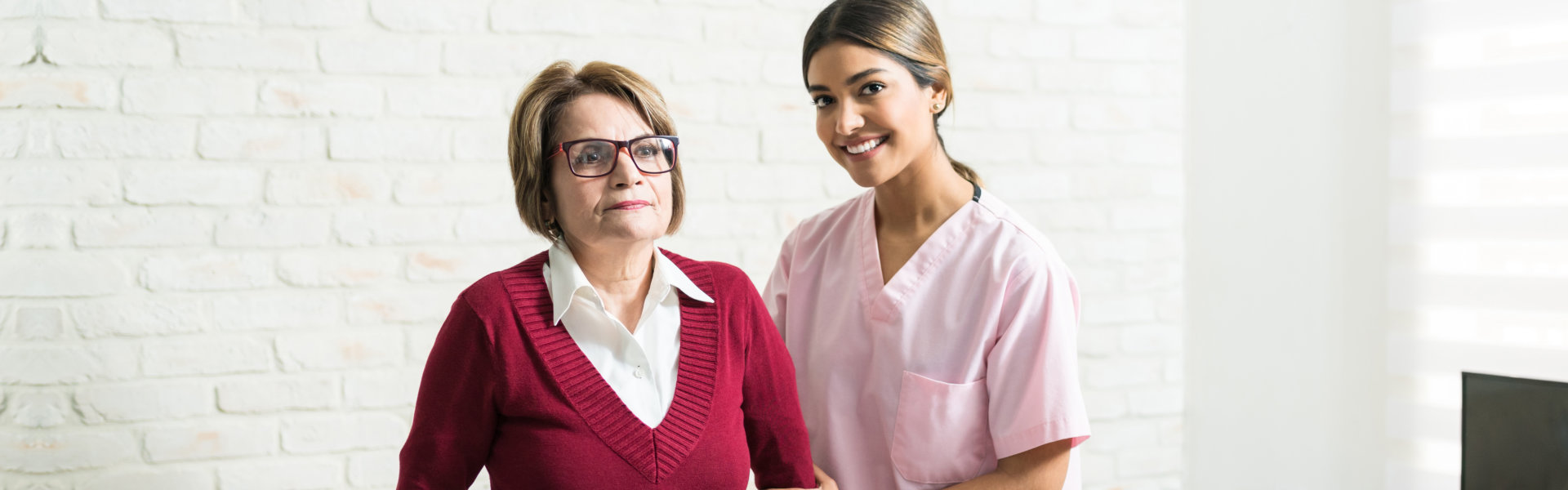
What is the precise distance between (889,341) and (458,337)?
62cm

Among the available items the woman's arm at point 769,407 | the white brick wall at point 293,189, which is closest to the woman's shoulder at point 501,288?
the woman's arm at point 769,407

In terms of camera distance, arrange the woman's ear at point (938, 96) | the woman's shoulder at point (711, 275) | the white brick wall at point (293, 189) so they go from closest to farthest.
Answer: the woman's shoulder at point (711, 275) → the woman's ear at point (938, 96) → the white brick wall at point (293, 189)

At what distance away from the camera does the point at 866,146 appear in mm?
1498

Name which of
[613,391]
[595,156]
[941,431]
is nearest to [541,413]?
[613,391]

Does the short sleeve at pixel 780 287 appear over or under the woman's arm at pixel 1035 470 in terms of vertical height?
over

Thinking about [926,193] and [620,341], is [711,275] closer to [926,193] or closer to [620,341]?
[620,341]

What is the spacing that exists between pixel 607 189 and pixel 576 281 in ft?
0.39

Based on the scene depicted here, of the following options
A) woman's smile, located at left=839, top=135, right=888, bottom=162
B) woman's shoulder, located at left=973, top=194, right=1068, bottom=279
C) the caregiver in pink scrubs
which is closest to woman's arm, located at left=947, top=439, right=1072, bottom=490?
the caregiver in pink scrubs

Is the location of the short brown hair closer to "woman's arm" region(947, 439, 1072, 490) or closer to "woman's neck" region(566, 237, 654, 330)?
"woman's neck" region(566, 237, 654, 330)

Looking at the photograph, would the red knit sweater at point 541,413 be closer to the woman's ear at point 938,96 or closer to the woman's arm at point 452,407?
the woman's arm at point 452,407

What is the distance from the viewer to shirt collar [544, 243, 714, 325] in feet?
4.28

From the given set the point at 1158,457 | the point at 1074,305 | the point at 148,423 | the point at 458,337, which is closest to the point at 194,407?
the point at 148,423

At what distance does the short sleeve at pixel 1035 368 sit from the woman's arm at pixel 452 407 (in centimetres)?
67

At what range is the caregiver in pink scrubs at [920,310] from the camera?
1.46 metres
